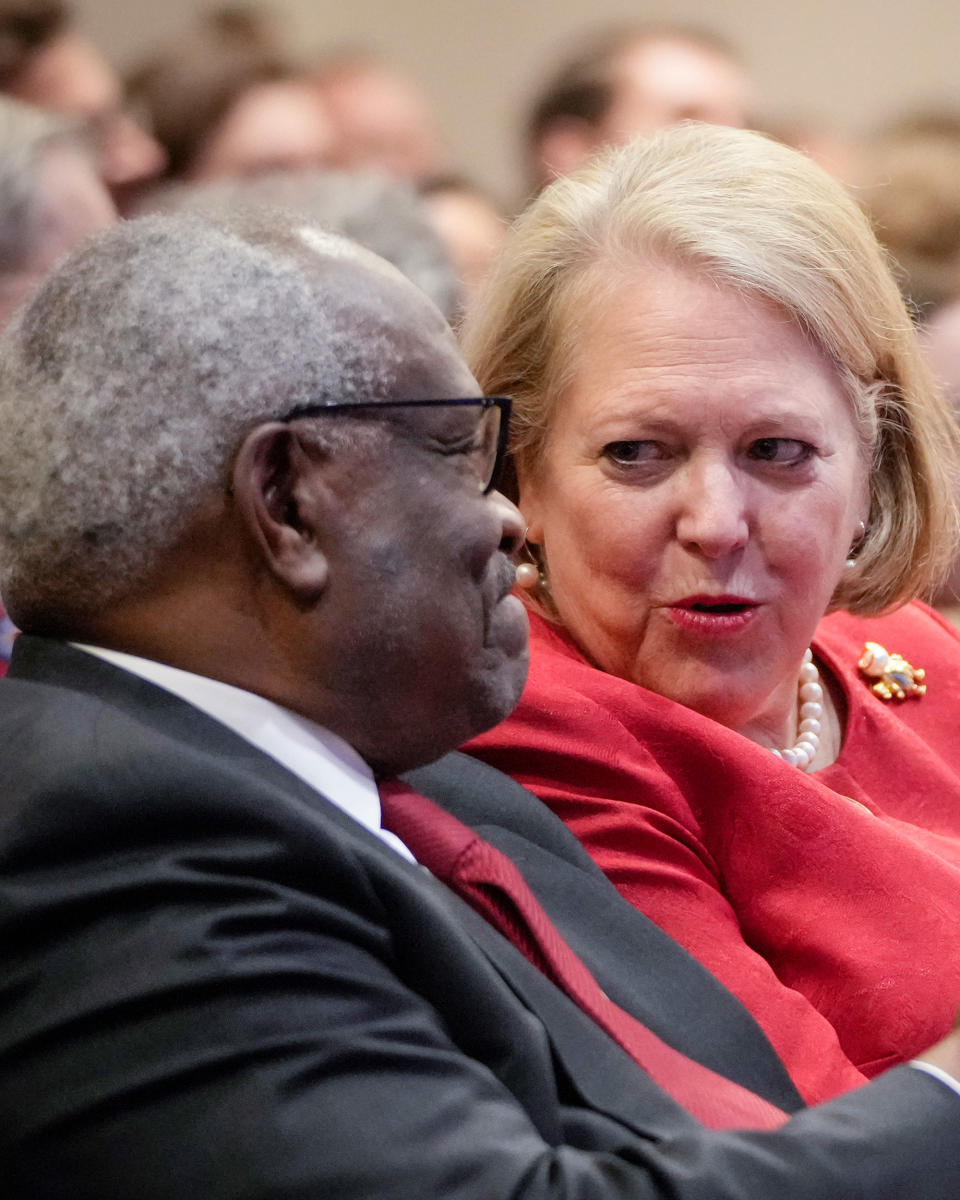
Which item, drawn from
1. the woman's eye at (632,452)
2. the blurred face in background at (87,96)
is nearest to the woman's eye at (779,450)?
the woman's eye at (632,452)

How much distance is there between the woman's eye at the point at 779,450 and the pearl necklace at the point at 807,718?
0.28m

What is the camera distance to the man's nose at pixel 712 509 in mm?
1678

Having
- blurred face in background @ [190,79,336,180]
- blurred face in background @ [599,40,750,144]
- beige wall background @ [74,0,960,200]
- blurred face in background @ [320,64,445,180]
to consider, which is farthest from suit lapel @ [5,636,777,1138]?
beige wall background @ [74,0,960,200]

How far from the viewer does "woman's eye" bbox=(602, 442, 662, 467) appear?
5.67 ft

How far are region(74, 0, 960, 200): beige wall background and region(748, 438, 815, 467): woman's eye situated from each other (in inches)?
107

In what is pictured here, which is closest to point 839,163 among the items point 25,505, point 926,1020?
point 926,1020

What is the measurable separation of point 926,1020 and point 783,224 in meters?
0.82

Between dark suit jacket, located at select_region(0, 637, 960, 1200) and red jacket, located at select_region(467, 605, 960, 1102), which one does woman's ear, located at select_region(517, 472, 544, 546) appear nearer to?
red jacket, located at select_region(467, 605, 960, 1102)

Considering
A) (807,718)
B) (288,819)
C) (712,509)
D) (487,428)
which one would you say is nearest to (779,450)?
(712,509)

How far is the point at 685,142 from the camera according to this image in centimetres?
183

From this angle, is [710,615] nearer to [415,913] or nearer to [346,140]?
[415,913]

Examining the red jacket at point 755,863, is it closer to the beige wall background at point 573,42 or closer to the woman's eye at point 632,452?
the woman's eye at point 632,452

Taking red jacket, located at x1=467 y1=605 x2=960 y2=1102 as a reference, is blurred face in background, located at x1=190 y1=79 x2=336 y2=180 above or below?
above

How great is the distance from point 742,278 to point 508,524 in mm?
492
